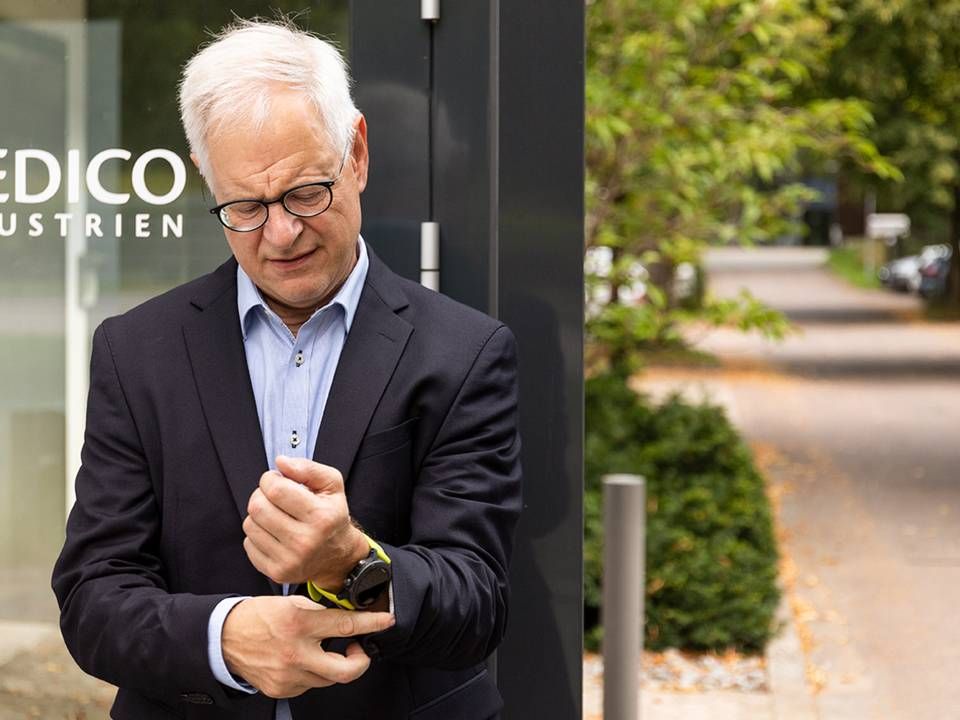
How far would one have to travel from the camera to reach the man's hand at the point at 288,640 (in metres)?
1.87

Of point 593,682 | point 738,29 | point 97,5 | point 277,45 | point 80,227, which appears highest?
point 738,29

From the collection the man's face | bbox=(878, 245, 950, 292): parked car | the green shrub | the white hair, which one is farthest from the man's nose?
bbox=(878, 245, 950, 292): parked car

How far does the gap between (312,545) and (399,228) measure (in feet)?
3.97

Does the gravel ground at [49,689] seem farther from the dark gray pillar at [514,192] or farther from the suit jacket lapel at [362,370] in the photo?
the suit jacket lapel at [362,370]

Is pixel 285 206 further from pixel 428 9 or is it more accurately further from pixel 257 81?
pixel 428 9

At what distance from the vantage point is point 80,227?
9.25 ft

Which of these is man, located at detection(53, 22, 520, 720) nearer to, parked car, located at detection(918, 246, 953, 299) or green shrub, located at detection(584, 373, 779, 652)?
green shrub, located at detection(584, 373, 779, 652)

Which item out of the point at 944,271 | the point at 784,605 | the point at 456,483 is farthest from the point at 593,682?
the point at 944,271

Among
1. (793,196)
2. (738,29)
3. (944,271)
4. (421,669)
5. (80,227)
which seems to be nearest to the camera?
(421,669)

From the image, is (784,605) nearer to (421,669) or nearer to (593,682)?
(593,682)

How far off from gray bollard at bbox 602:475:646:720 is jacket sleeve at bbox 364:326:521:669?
191cm

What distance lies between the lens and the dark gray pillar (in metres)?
2.83

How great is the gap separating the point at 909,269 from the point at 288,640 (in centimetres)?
4262

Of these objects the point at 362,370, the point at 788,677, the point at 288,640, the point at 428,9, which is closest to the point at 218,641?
the point at 288,640
